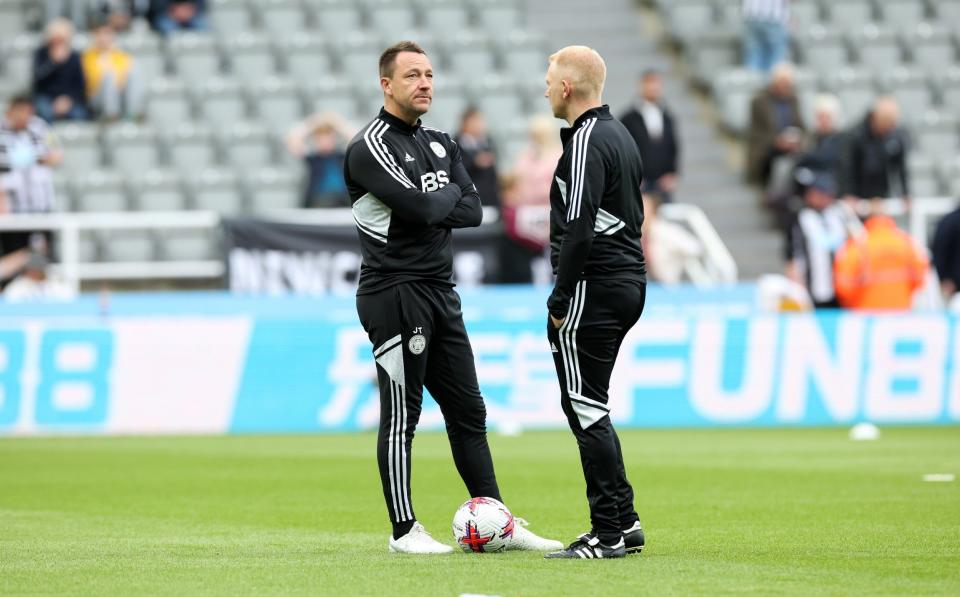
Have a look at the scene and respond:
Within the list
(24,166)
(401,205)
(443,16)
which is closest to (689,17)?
(443,16)

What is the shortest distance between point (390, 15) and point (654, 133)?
5298 mm

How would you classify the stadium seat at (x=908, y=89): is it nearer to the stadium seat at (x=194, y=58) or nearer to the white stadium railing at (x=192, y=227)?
the white stadium railing at (x=192, y=227)

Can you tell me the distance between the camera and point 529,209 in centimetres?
1861

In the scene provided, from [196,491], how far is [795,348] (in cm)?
777

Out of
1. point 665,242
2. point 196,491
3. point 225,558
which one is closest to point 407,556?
point 225,558

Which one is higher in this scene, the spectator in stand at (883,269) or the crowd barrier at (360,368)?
the spectator in stand at (883,269)

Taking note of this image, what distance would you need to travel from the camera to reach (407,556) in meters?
7.76

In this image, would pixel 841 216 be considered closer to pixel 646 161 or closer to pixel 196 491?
pixel 646 161

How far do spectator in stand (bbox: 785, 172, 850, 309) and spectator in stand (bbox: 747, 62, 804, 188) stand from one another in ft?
8.59

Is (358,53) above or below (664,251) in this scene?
above

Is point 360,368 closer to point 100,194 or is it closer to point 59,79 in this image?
point 100,194

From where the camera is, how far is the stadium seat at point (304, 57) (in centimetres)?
2227

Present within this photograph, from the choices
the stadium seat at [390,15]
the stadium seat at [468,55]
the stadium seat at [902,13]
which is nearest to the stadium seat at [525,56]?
the stadium seat at [468,55]

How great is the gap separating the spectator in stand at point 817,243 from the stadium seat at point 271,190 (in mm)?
5970
